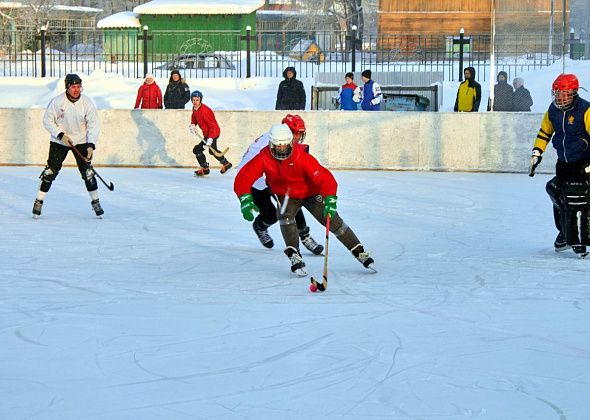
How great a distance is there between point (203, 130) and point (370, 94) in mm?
3148

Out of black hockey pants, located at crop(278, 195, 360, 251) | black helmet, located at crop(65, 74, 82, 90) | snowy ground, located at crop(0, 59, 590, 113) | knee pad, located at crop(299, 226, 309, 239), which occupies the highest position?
snowy ground, located at crop(0, 59, 590, 113)

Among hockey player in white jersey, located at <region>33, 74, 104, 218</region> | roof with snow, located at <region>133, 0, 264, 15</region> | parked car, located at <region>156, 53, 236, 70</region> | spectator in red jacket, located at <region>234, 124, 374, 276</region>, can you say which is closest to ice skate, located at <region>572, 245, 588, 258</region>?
spectator in red jacket, located at <region>234, 124, 374, 276</region>

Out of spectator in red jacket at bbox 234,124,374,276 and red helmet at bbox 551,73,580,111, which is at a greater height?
red helmet at bbox 551,73,580,111

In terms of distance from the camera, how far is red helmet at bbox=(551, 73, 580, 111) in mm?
9258

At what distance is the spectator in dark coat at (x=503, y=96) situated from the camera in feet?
57.4

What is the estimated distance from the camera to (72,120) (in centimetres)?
1169

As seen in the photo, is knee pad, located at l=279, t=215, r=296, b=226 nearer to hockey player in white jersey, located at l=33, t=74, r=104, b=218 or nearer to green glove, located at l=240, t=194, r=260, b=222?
green glove, located at l=240, t=194, r=260, b=222

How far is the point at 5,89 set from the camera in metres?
26.8

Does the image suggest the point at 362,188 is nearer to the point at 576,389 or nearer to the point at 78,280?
the point at 78,280

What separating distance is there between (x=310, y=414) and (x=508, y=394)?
961mm

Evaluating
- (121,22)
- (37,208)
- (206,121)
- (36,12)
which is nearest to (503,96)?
(206,121)

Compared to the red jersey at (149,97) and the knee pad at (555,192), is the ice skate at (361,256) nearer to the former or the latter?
the knee pad at (555,192)

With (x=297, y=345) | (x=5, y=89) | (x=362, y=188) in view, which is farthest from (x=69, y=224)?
(x=5, y=89)

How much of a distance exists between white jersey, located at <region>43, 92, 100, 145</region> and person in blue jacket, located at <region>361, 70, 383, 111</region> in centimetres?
705
